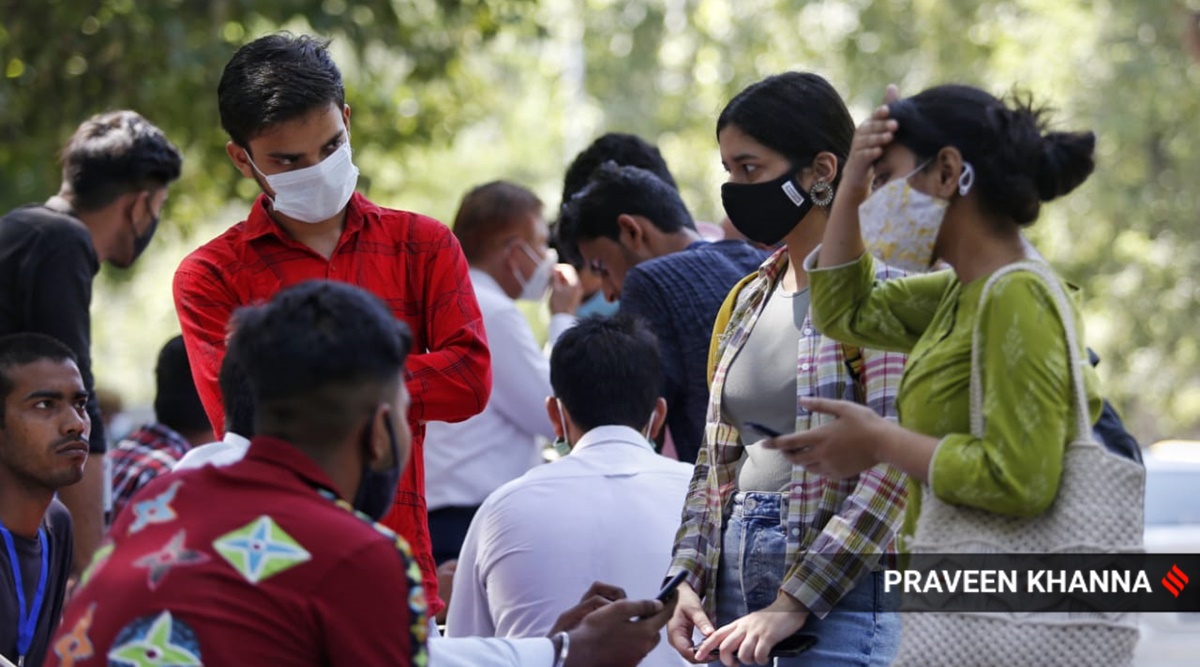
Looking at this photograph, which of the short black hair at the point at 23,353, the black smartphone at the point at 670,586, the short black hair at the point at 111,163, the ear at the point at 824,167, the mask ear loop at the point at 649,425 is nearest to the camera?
the black smartphone at the point at 670,586

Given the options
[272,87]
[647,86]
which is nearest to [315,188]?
[272,87]

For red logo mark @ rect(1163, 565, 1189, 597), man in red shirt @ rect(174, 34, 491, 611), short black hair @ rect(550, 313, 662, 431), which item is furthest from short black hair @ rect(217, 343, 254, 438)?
red logo mark @ rect(1163, 565, 1189, 597)

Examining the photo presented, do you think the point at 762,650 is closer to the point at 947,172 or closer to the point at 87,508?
the point at 947,172

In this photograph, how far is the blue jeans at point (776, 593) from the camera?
362cm

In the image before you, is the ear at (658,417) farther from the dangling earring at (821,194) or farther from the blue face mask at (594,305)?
the blue face mask at (594,305)

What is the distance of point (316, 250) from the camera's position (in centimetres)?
417

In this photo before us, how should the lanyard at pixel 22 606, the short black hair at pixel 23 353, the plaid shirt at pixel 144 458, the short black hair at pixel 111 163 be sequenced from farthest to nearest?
the plaid shirt at pixel 144 458 → the short black hair at pixel 111 163 → the short black hair at pixel 23 353 → the lanyard at pixel 22 606

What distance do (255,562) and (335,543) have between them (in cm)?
13

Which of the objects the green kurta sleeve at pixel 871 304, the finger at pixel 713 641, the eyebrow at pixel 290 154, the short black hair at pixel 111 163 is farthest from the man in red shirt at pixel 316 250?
the short black hair at pixel 111 163

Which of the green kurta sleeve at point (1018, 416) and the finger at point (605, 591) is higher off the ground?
the green kurta sleeve at point (1018, 416)

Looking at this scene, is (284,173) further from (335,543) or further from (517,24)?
(517,24)

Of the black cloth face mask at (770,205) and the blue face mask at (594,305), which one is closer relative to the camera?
the black cloth face mask at (770,205)

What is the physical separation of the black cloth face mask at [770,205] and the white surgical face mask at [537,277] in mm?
2860

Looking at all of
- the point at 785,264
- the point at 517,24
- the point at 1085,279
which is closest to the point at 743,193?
the point at 785,264
